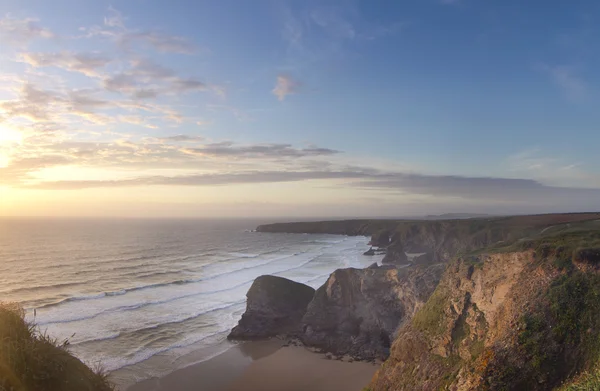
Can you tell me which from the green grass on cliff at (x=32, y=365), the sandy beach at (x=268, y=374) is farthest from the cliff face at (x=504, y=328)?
the green grass on cliff at (x=32, y=365)

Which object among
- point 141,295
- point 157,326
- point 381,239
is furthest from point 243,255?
point 157,326

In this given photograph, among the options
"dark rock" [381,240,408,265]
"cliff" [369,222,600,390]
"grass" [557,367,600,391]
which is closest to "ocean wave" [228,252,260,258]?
"dark rock" [381,240,408,265]

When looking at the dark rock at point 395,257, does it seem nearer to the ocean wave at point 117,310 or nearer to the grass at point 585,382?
the ocean wave at point 117,310

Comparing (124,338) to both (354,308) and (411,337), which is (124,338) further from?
(411,337)

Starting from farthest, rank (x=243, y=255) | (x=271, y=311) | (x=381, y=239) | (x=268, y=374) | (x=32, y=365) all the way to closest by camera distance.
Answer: (x=381, y=239)
(x=243, y=255)
(x=271, y=311)
(x=268, y=374)
(x=32, y=365)

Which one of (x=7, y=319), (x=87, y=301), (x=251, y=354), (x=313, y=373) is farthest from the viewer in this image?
(x=87, y=301)

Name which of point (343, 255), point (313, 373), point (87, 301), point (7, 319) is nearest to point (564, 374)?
point (7, 319)

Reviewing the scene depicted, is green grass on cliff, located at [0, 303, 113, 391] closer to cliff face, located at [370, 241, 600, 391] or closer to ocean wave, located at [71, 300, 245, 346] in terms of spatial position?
cliff face, located at [370, 241, 600, 391]

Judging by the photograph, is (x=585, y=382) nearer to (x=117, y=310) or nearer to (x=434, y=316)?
(x=434, y=316)
